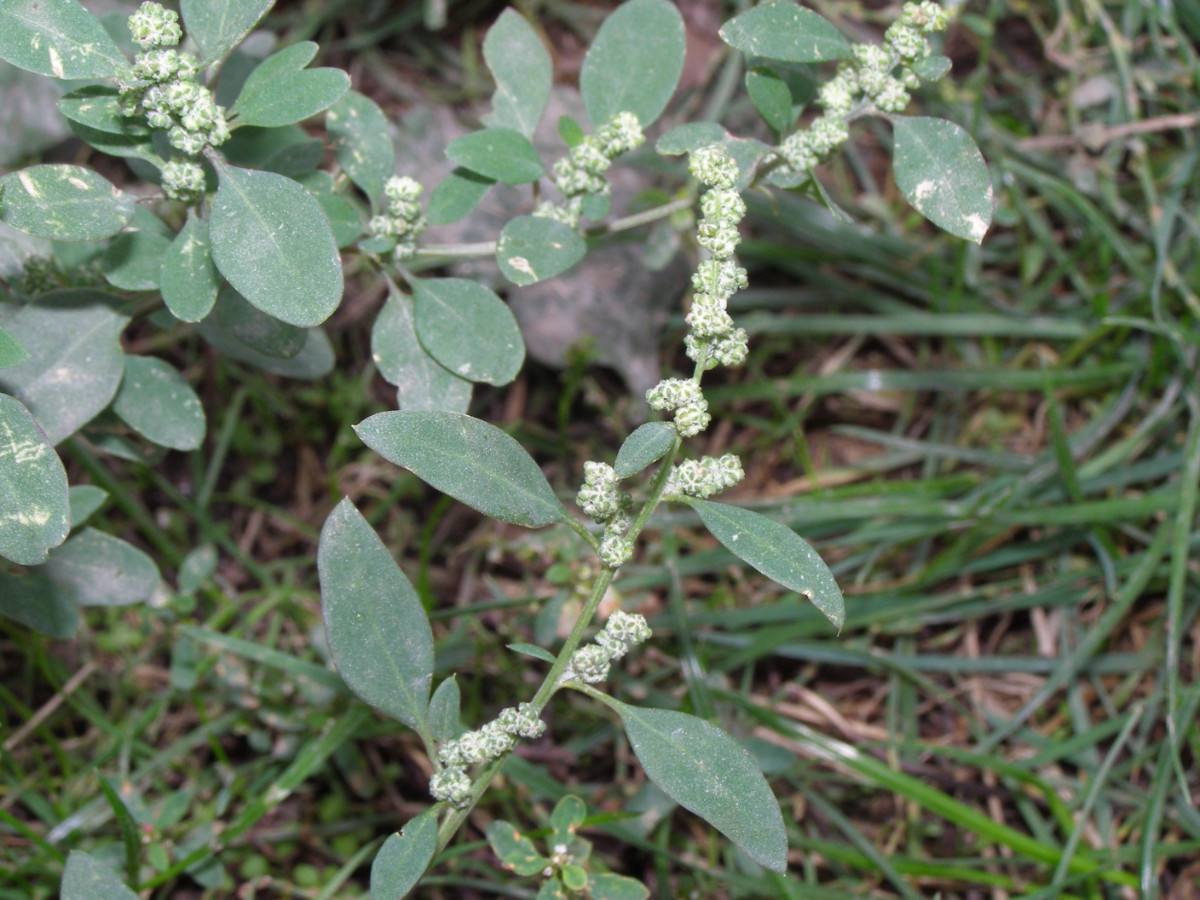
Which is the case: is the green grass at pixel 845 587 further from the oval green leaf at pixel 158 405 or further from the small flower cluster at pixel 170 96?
the small flower cluster at pixel 170 96

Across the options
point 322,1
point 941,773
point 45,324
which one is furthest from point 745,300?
point 45,324

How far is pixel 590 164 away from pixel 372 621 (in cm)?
77

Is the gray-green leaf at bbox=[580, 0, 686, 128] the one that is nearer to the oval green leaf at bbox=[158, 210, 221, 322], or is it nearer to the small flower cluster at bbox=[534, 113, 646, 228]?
the small flower cluster at bbox=[534, 113, 646, 228]

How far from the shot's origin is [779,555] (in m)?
1.23

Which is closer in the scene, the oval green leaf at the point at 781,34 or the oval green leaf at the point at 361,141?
the oval green leaf at the point at 781,34

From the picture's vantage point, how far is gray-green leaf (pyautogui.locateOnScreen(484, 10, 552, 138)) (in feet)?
5.62

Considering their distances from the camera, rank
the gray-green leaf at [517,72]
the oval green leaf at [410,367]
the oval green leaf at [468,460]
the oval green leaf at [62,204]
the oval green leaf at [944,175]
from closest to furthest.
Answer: the oval green leaf at [468,460]
the oval green leaf at [62,204]
the oval green leaf at [944,175]
the oval green leaf at [410,367]
the gray-green leaf at [517,72]

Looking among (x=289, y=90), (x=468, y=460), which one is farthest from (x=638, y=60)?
(x=468, y=460)

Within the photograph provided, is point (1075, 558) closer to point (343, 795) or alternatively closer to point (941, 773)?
point (941, 773)

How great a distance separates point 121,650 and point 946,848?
197 centimetres

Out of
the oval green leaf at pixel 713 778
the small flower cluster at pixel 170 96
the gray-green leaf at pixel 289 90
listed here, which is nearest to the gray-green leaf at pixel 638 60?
the gray-green leaf at pixel 289 90

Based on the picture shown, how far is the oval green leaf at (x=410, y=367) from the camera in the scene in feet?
5.20

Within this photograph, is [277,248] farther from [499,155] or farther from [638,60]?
[638,60]

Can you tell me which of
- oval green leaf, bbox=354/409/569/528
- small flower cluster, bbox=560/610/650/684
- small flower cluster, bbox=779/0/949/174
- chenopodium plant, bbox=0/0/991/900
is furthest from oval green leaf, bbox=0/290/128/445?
small flower cluster, bbox=779/0/949/174
